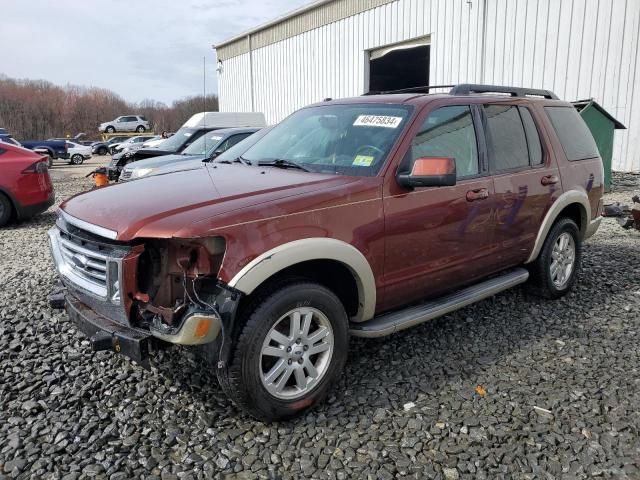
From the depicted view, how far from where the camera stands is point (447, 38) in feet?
51.4

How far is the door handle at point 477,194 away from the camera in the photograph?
3785mm

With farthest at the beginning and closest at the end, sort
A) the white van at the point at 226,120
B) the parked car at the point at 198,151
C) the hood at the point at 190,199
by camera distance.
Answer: the white van at the point at 226,120 → the parked car at the point at 198,151 → the hood at the point at 190,199

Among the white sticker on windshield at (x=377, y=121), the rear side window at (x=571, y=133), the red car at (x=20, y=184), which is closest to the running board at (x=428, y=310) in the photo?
the white sticker on windshield at (x=377, y=121)

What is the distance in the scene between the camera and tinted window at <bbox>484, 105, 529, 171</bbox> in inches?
163

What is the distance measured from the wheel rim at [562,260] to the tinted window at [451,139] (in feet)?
5.04

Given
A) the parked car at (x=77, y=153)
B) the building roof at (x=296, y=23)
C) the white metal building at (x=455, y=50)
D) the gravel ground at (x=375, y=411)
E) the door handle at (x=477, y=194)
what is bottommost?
the gravel ground at (x=375, y=411)

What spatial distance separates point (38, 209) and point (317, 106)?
6459 mm

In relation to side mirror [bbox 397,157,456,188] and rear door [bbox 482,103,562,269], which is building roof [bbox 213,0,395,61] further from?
side mirror [bbox 397,157,456,188]

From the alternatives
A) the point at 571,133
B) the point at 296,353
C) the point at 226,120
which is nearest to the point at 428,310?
the point at 296,353

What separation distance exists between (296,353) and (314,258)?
555mm

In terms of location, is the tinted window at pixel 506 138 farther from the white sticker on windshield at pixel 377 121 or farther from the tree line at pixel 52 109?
the tree line at pixel 52 109

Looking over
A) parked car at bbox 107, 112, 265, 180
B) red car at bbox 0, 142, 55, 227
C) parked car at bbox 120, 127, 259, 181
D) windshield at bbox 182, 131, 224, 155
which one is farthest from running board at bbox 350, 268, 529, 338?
red car at bbox 0, 142, 55, 227

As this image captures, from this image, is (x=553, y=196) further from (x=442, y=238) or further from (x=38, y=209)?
(x=38, y=209)

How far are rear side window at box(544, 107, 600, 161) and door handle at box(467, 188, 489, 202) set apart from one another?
1423mm
